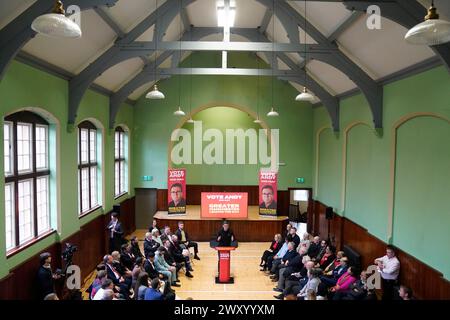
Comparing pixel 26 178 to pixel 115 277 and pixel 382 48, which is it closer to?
pixel 115 277

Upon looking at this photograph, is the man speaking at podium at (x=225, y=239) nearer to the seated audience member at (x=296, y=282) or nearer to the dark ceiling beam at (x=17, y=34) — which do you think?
the seated audience member at (x=296, y=282)

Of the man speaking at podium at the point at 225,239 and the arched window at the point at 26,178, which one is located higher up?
the arched window at the point at 26,178

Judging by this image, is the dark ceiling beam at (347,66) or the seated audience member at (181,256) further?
the seated audience member at (181,256)

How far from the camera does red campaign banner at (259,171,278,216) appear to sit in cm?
1103

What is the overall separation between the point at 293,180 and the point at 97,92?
24.0 feet

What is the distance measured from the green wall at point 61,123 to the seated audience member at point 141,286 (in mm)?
1770

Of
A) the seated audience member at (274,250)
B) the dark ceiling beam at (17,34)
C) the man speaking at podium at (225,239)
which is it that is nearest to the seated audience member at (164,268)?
the man speaking at podium at (225,239)

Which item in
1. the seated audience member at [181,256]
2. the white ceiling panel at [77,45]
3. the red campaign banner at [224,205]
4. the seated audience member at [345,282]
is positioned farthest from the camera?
the red campaign banner at [224,205]

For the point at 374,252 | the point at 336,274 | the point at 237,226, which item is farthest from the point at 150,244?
the point at 374,252

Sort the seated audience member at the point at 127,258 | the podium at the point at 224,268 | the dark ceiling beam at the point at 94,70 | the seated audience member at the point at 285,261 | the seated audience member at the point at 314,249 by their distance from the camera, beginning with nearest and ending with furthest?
1. the dark ceiling beam at the point at 94,70
2. the seated audience member at the point at 127,258
3. the seated audience member at the point at 285,261
4. the podium at the point at 224,268
5. the seated audience member at the point at 314,249

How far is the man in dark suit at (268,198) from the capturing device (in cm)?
1115

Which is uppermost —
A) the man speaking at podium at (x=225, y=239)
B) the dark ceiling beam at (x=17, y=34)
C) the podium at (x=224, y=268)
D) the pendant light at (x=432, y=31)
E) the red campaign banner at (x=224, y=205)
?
the dark ceiling beam at (x=17, y=34)
